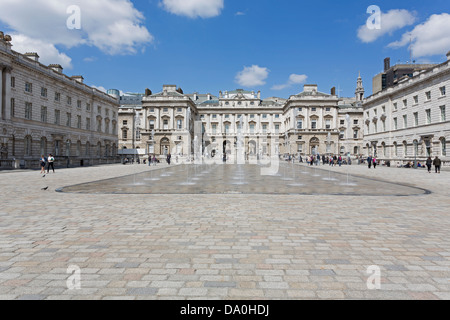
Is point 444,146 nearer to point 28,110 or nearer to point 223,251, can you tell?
point 223,251

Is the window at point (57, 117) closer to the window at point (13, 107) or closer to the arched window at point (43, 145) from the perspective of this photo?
the arched window at point (43, 145)

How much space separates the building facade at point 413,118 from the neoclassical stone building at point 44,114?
4441 centimetres

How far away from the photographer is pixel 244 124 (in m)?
77.9

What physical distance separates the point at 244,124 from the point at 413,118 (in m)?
45.8

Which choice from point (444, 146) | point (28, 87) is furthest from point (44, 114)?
point (444, 146)

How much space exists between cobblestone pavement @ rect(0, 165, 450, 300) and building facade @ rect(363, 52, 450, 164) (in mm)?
31162

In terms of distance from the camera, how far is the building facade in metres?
31.8

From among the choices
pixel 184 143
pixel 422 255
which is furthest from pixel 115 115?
pixel 422 255

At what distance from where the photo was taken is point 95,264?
3.92 metres

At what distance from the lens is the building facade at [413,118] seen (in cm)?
3180

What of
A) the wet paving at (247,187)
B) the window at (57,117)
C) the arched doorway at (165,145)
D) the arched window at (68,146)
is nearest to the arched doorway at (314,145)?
the arched doorway at (165,145)

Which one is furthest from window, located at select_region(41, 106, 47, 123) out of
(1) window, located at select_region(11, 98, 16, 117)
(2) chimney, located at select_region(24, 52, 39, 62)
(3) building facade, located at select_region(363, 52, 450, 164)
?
(3) building facade, located at select_region(363, 52, 450, 164)

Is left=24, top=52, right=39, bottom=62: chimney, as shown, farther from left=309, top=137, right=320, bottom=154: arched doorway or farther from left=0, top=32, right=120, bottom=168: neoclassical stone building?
left=309, top=137, right=320, bottom=154: arched doorway
